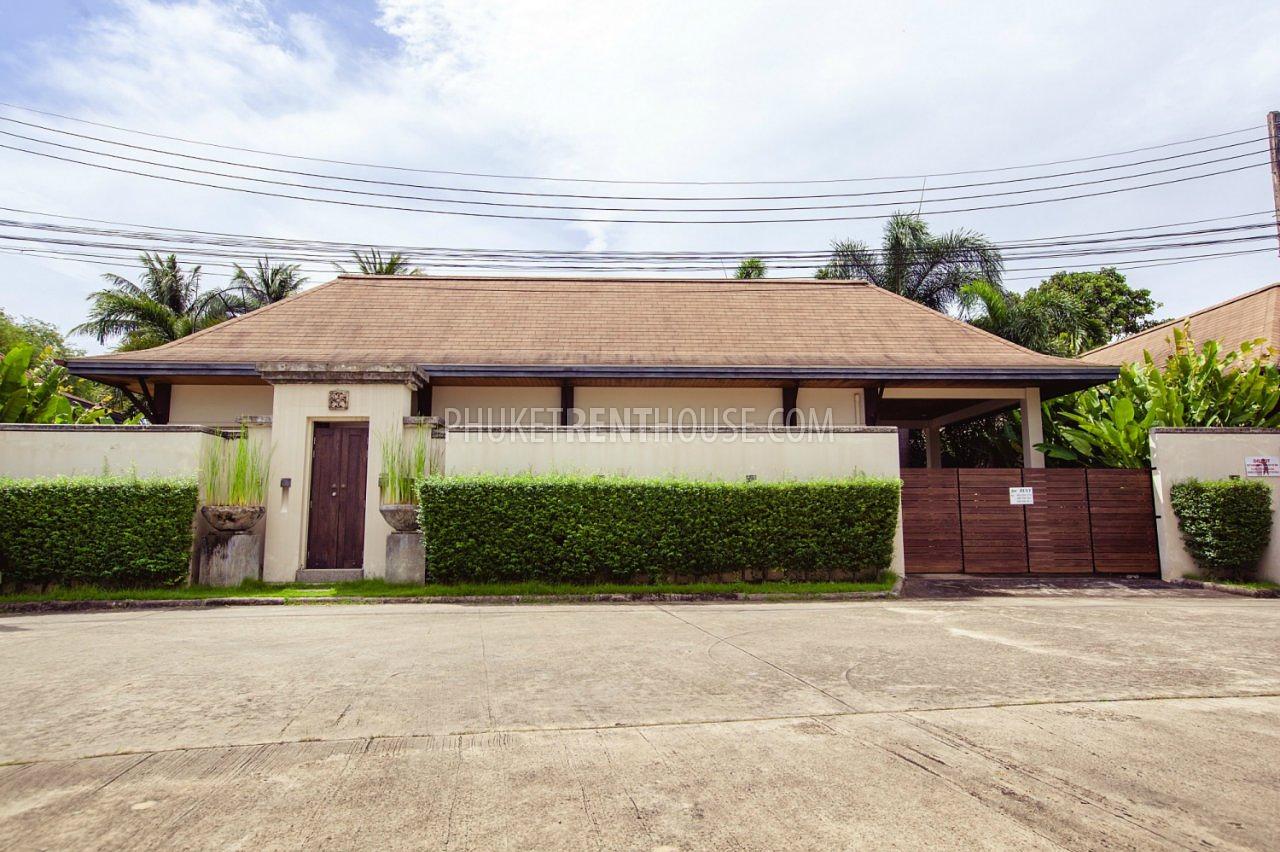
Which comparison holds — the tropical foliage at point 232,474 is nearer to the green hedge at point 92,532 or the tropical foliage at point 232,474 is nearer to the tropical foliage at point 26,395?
Answer: the green hedge at point 92,532

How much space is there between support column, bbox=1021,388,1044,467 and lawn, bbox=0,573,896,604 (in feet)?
19.4

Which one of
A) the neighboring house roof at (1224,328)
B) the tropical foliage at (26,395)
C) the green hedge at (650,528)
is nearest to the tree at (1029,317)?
the neighboring house roof at (1224,328)

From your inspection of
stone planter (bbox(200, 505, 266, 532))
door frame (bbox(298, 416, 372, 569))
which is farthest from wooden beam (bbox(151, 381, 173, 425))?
door frame (bbox(298, 416, 372, 569))

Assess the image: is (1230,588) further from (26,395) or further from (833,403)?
(26,395)

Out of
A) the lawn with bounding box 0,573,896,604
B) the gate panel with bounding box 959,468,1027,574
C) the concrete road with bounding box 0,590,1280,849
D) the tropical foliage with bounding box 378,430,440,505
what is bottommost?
the lawn with bounding box 0,573,896,604

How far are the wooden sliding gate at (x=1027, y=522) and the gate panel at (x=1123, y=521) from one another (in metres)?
0.02

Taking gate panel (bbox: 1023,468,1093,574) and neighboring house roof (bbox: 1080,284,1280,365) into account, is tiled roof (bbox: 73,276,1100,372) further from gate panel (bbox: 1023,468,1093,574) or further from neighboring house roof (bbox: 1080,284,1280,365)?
neighboring house roof (bbox: 1080,284,1280,365)

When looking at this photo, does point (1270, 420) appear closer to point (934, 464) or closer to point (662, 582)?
point (934, 464)

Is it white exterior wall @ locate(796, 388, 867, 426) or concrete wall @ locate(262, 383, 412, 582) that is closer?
concrete wall @ locate(262, 383, 412, 582)

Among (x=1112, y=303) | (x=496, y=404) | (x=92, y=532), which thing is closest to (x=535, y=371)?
(x=496, y=404)

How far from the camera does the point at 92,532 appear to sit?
966cm

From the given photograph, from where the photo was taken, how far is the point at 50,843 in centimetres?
251

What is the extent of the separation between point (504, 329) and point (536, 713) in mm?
11819

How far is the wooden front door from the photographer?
435 inches
